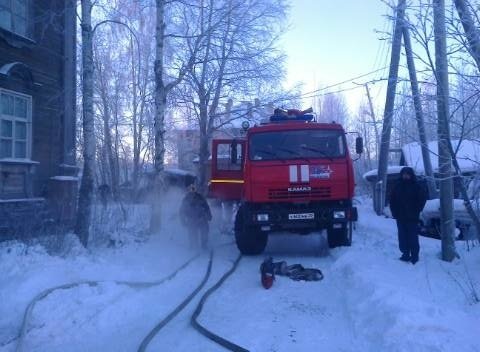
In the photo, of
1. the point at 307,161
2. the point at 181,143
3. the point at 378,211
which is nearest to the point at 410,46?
the point at 307,161

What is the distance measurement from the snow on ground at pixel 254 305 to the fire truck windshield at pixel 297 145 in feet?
7.60

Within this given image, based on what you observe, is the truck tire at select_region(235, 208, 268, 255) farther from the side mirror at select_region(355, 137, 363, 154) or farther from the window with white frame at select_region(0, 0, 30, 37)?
the window with white frame at select_region(0, 0, 30, 37)

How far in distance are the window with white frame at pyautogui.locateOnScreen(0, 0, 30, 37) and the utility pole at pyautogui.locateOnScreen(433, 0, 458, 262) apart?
9.61 meters

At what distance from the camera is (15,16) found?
1326 centimetres

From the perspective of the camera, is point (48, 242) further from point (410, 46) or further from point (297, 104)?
point (297, 104)

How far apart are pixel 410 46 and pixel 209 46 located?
9.69 m

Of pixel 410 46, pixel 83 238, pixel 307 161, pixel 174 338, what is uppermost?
pixel 410 46

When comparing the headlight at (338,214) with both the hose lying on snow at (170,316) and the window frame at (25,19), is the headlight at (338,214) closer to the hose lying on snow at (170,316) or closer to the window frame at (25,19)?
the hose lying on snow at (170,316)

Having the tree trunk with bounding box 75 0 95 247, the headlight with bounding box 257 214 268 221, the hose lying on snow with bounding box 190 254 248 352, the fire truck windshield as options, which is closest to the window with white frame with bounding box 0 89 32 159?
the tree trunk with bounding box 75 0 95 247

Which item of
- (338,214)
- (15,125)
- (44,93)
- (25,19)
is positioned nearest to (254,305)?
(338,214)

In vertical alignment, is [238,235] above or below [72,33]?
below

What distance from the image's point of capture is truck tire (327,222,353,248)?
39.3 feet

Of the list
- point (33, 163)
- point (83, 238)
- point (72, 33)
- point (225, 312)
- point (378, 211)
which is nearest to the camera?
point (225, 312)

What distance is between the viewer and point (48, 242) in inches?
373
